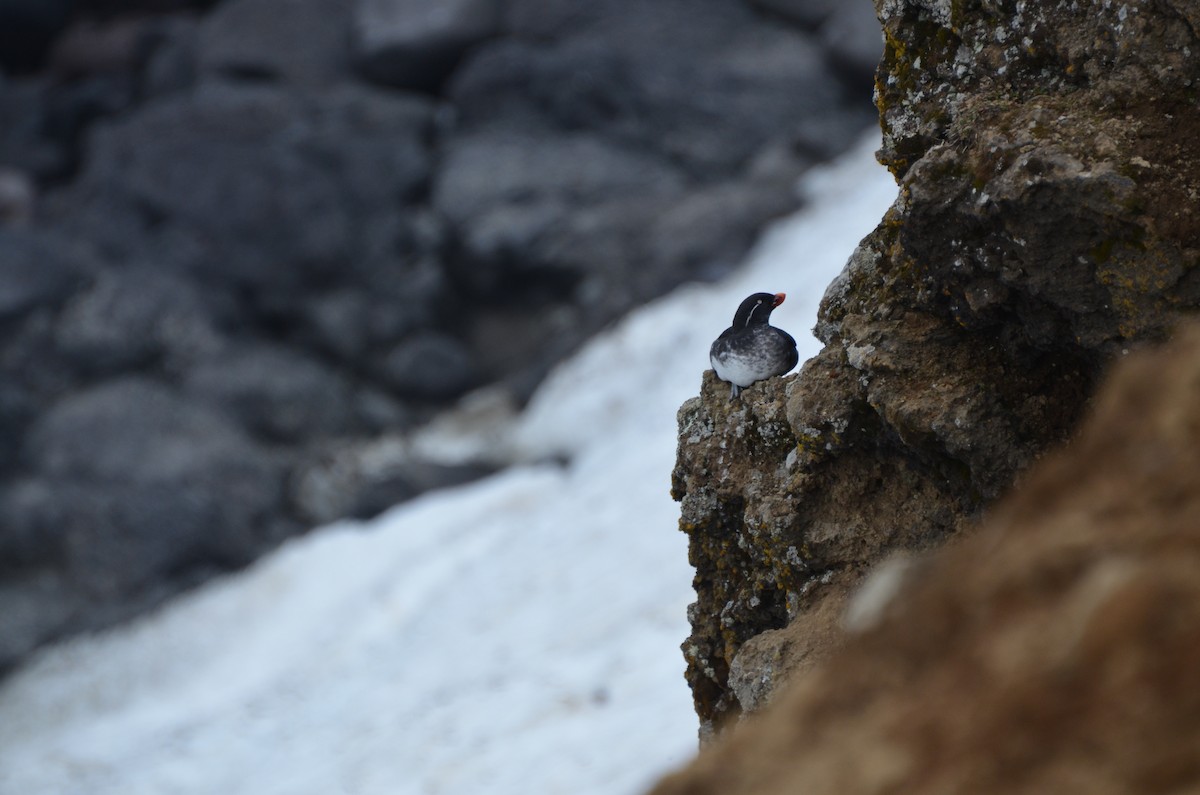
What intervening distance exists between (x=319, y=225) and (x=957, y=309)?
25146 millimetres

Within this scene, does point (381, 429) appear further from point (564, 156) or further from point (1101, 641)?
point (1101, 641)

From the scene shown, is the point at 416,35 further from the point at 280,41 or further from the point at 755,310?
the point at 755,310

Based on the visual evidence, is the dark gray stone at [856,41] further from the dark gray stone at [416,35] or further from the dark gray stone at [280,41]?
the dark gray stone at [280,41]

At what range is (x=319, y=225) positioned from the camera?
28.8 metres

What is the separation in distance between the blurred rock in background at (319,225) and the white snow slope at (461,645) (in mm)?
1588

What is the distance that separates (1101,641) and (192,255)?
28.7 metres

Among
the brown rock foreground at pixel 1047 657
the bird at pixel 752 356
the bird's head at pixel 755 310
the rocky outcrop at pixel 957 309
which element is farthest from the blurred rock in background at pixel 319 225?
the brown rock foreground at pixel 1047 657

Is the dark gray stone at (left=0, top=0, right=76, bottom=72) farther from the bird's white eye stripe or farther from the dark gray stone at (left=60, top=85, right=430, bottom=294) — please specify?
the bird's white eye stripe

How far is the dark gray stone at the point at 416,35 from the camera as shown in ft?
104

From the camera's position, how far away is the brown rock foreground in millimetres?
2016

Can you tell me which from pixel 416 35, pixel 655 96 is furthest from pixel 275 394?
pixel 655 96

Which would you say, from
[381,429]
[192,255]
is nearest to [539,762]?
[381,429]

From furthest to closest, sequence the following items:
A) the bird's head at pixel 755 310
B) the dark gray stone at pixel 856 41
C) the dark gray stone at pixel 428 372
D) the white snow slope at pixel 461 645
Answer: the dark gray stone at pixel 856 41 → the dark gray stone at pixel 428 372 → the white snow slope at pixel 461 645 → the bird's head at pixel 755 310

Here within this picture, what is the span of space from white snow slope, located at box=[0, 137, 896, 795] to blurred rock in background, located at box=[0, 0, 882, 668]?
62.5 inches
